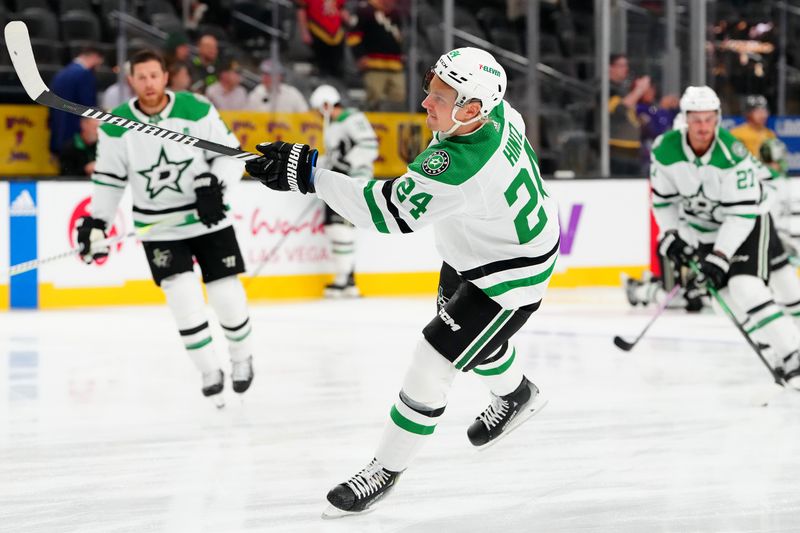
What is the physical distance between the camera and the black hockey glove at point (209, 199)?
12.9ft

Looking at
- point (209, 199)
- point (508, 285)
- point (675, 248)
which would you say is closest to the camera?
point (508, 285)

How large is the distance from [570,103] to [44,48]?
371 centimetres

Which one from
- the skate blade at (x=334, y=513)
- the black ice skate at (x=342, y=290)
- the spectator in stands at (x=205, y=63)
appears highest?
the spectator in stands at (x=205, y=63)

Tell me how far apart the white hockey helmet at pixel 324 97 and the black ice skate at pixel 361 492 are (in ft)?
18.0

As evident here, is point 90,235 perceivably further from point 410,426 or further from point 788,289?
point 788,289

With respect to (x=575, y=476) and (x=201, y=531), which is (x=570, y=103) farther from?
(x=201, y=531)

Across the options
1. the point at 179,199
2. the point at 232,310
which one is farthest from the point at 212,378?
the point at 179,199

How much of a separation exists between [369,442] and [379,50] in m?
5.54

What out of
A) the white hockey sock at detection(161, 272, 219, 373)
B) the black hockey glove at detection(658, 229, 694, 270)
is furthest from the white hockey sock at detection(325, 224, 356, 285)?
the white hockey sock at detection(161, 272, 219, 373)

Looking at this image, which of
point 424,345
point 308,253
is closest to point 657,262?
point 308,253

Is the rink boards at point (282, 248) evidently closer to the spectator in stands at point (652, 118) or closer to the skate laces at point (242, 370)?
the spectator in stands at point (652, 118)

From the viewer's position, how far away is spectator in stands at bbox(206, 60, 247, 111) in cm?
796

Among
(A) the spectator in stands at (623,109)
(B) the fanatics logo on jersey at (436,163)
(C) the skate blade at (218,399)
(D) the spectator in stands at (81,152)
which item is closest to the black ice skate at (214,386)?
(C) the skate blade at (218,399)

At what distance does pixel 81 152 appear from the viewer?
7520mm
